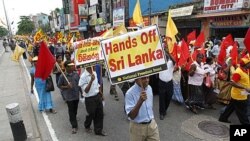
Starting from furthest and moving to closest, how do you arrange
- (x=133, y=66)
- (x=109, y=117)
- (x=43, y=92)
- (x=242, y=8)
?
(x=242, y=8)
(x=43, y=92)
(x=109, y=117)
(x=133, y=66)

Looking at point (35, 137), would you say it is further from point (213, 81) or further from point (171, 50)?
point (213, 81)

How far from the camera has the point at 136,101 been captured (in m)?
3.92

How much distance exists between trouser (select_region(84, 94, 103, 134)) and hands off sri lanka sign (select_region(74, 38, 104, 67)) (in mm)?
744

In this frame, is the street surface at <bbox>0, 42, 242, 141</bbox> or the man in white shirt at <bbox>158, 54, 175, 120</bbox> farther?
the man in white shirt at <bbox>158, 54, 175, 120</bbox>

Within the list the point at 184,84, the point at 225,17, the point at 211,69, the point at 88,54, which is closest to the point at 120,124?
the point at 88,54

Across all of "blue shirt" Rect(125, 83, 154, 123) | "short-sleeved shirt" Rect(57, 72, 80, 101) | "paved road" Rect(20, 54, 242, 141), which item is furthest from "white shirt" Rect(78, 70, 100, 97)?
"blue shirt" Rect(125, 83, 154, 123)

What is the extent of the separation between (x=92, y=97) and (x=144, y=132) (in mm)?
2062

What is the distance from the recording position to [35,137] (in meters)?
6.47

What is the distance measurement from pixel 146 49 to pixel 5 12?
51.6 m

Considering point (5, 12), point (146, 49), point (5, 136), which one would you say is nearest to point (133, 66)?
point (146, 49)

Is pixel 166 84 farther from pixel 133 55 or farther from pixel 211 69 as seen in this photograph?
pixel 133 55

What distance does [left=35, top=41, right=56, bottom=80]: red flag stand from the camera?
21.6 ft

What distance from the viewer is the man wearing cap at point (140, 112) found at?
3875 mm

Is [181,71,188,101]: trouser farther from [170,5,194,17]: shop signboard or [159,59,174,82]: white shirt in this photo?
[170,5,194,17]: shop signboard
